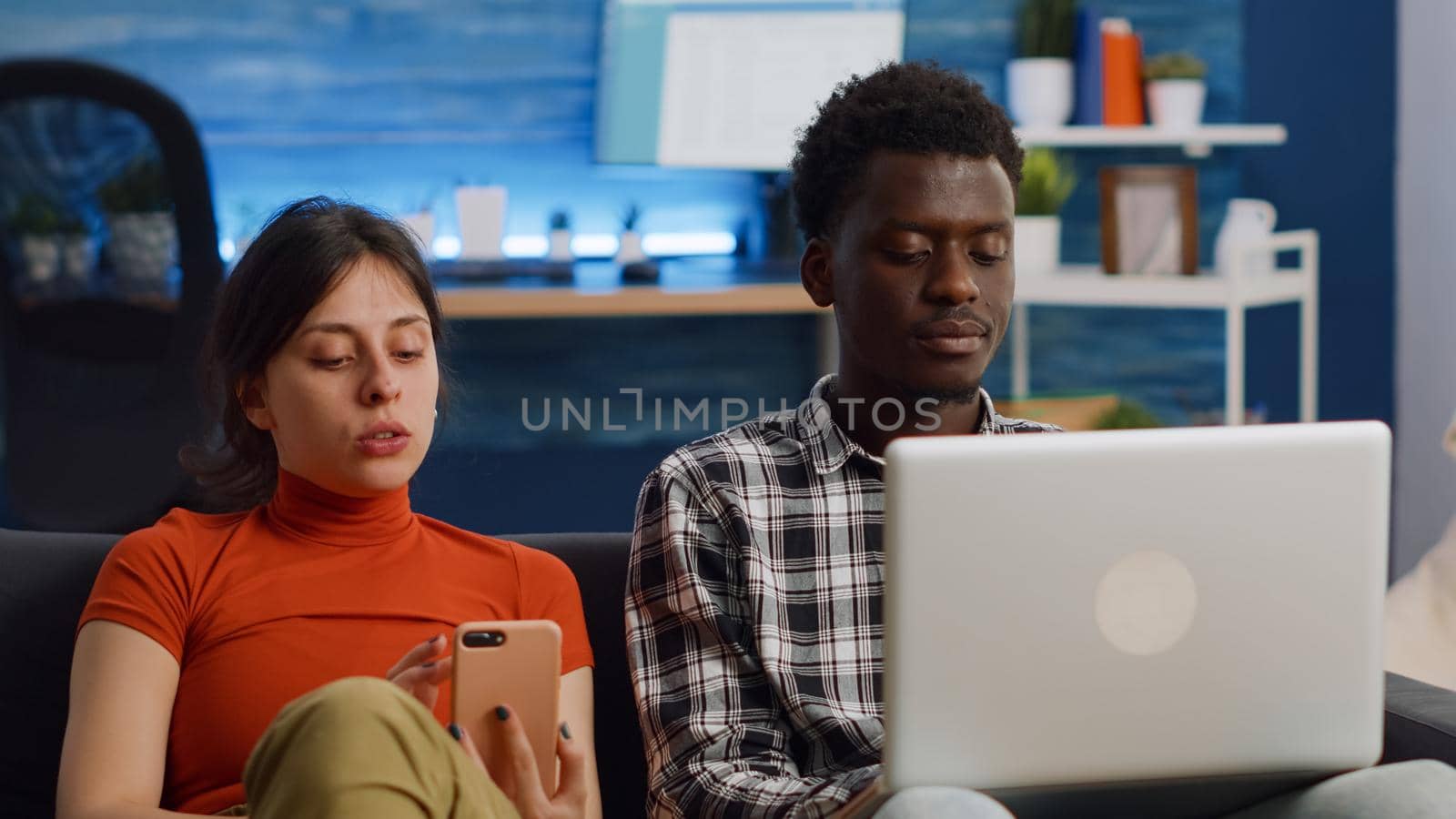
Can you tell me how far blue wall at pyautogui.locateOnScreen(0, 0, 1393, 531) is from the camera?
3.27 m

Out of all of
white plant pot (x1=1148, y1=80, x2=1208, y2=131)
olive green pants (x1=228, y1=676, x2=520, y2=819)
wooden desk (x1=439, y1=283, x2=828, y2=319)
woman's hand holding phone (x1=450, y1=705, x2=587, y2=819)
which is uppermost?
white plant pot (x1=1148, y1=80, x2=1208, y2=131)

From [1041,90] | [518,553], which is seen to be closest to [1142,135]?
[1041,90]

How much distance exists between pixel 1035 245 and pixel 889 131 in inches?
73.6

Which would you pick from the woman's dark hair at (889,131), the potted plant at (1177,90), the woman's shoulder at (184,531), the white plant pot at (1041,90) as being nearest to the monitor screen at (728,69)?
the white plant pot at (1041,90)

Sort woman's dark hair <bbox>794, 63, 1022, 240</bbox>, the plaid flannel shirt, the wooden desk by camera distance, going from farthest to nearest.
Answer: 1. the wooden desk
2. woman's dark hair <bbox>794, 63, 1022, 240</bbox>
3. the plaid flannel shirt

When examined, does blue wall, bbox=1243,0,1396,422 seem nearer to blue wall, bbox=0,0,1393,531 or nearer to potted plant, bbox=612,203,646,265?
blue wall, bbox=0,0,1393,531

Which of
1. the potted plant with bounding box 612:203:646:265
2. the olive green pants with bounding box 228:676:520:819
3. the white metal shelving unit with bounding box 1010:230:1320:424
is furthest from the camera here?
the potted plant with bounding box 612:203:646:265

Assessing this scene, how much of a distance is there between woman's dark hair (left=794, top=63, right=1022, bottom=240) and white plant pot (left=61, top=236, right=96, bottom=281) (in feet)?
3.64

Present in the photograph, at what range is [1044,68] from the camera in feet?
10.6

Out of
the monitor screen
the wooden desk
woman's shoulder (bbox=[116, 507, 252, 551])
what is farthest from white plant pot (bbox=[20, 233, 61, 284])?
the monitor screen

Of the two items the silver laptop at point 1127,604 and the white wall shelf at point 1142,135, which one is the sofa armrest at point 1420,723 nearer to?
the silver laptop at point 1127,604

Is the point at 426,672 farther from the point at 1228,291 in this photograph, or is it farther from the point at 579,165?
the point at 579,165

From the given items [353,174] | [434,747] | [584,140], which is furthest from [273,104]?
[434,747]

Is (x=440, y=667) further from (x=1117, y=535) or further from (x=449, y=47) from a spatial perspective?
(x=449, y=47)
